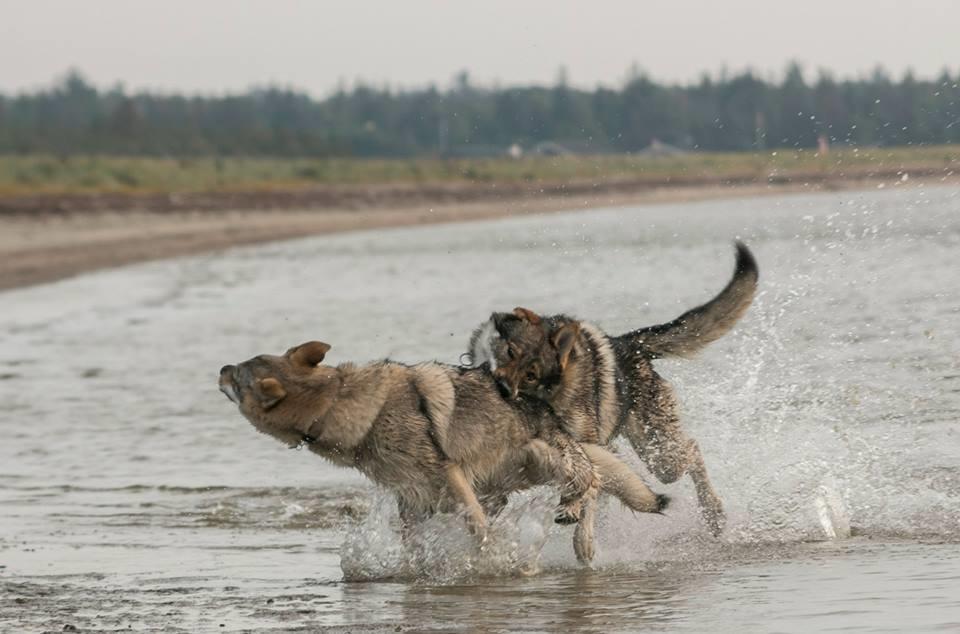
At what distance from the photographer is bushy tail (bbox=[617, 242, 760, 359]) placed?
320 inches

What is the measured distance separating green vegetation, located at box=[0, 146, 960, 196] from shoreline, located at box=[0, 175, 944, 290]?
1744 mm

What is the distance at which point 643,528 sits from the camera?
797 cm

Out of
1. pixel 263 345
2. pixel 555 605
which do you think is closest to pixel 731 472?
pixel 555 605

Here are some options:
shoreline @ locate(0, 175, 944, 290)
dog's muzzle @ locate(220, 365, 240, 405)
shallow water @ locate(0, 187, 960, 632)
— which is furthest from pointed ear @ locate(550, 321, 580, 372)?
shoreline @ locate(0, 175, 944, 290)

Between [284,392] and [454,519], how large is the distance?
997mm

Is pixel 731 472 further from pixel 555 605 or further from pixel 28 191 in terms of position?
pixel 28 191

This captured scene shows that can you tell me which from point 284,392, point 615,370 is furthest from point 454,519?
point 615,370

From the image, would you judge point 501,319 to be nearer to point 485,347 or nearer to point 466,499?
point 485,347

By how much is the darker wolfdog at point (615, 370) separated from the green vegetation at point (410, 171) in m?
40.9

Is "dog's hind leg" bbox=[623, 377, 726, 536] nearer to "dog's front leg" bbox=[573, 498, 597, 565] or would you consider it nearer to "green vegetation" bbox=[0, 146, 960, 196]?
"dog's front leg" bbox=[573, 498, 597, 565]

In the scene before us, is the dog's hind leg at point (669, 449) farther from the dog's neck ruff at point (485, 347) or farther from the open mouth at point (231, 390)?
the open mouth at point (231, 390)

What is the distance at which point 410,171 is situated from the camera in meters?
68.5

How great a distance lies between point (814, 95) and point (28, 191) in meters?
60.8

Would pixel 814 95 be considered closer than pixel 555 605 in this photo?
No
